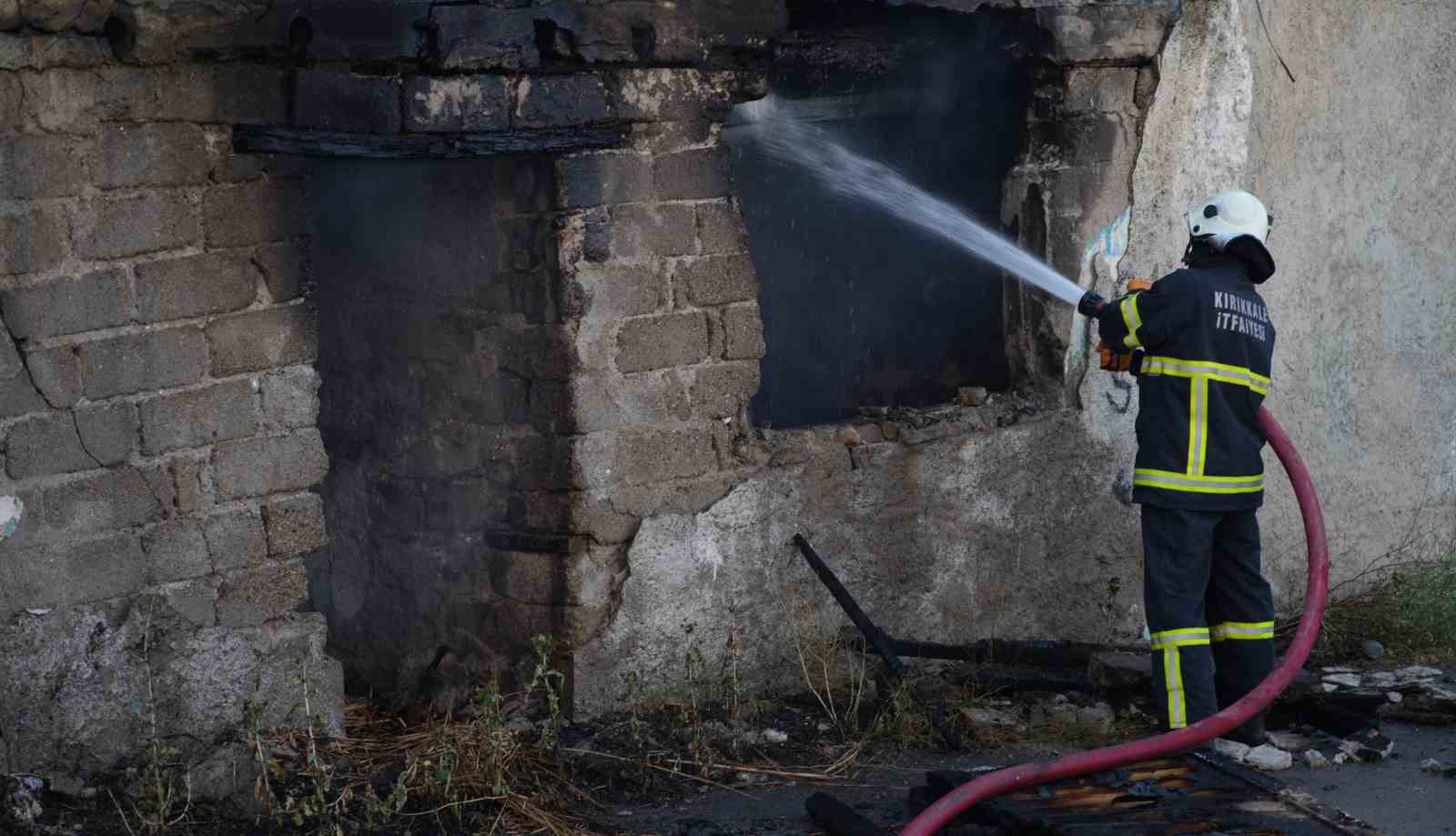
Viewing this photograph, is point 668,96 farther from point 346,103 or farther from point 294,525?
point 294,525

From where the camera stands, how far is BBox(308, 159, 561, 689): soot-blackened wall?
5809mm

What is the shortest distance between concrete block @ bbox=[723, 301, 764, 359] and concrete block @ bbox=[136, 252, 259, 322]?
1.64 meters

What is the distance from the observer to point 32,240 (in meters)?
4.76

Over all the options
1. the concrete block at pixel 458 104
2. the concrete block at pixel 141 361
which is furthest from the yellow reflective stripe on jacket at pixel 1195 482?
the concrete block at pixel 141 361

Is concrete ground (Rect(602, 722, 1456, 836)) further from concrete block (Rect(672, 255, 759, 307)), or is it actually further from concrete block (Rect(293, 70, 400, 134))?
concrete block (Rect(293, 70, 400, 134))

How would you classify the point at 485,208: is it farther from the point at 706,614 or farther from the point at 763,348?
the point at 706,614

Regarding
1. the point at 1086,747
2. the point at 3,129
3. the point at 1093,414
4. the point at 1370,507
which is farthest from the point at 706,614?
the point at 1370,507

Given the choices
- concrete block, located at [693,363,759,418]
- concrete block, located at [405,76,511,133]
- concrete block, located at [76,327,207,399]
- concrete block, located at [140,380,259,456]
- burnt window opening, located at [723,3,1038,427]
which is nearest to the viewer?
concrete block, located at [76,327,207,399]

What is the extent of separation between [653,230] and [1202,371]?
6.11 ft

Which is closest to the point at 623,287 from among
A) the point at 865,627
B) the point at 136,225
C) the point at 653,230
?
the point at 653,230

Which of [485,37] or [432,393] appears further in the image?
[432,393]

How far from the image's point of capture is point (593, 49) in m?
5.50

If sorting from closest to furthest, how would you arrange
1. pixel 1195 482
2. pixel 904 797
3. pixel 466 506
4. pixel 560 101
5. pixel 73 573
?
pixel 73 573 < pixel 560 101 < pixel 904 797 < pixel 1195 482 < pixel 466 506

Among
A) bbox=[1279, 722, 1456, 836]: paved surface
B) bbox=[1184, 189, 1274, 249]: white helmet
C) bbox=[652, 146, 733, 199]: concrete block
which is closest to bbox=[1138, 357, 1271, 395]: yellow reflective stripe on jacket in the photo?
bbox=[1184, 189, 1274, 249]: white helmet
